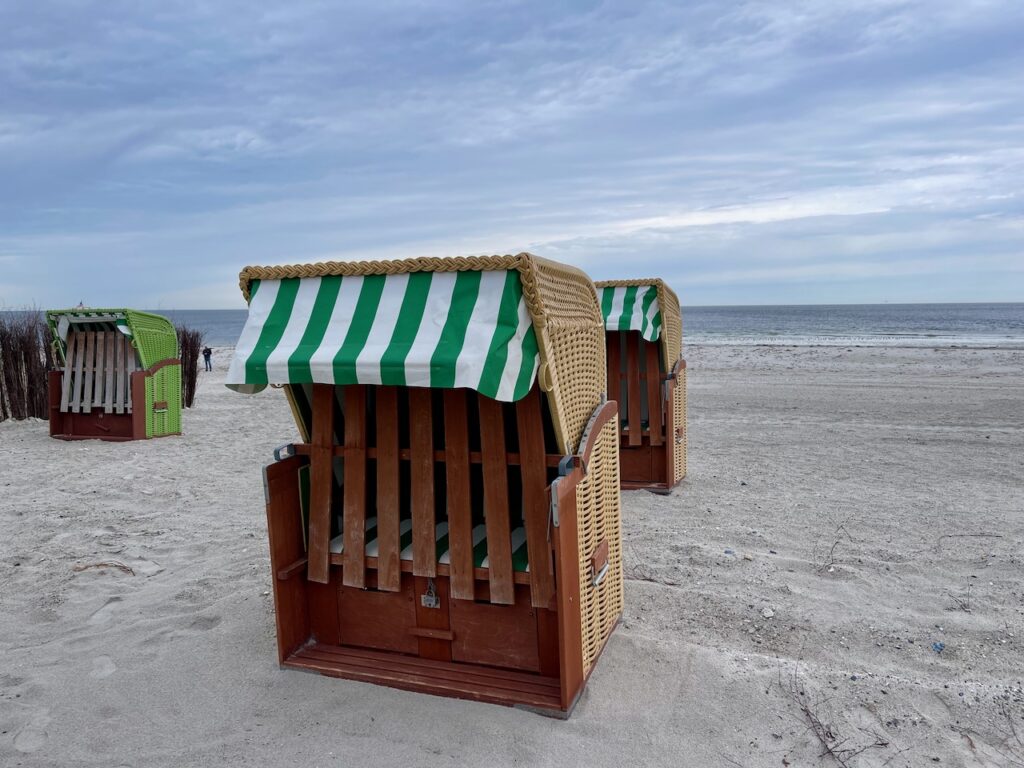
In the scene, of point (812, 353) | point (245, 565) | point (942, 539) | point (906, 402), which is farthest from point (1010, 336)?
point (245, 565)

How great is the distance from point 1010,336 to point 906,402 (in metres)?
30.8

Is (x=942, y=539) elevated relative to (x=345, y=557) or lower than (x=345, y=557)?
lower

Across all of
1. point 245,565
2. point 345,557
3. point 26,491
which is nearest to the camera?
point 345,557

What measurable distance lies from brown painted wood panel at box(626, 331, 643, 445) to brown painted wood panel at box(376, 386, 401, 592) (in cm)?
383

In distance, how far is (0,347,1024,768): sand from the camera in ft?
9.35

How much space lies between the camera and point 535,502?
3068 mm

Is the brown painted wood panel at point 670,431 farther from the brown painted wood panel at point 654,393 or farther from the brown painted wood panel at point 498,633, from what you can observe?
the brown painted wood panel at point 498,633

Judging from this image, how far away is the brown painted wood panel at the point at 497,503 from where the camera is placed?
3.10 meters

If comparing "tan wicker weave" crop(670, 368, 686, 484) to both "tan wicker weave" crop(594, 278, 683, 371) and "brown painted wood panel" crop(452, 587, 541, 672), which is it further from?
"brown painted wood panel" crop(452, 587, 541, 672)

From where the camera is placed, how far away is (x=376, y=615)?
3.48 m

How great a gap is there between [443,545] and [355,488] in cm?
48

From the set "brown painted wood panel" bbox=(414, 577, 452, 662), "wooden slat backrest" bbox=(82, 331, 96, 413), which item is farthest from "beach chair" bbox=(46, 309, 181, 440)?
"brown painted wood panel" bbox=(414, 577, 452, 662)

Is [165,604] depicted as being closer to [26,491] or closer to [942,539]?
[26,491]

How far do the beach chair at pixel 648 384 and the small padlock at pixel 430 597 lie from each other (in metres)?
3.42
